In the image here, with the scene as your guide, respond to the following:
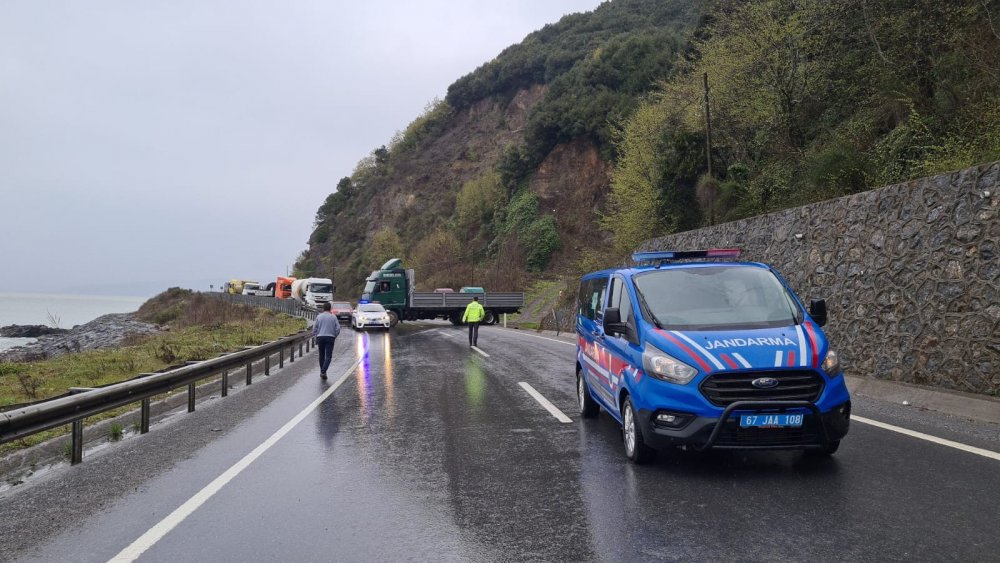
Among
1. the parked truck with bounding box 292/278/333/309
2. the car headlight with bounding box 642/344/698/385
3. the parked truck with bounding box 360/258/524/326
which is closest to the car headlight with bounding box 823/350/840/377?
the car headlight with bounding box 642/344/698/385

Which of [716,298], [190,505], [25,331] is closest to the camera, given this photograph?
[190,505]

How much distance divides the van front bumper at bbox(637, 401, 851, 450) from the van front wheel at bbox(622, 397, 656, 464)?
0.48 metres

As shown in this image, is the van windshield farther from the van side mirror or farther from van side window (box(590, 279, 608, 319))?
van side window (box(590, 279, 608, 319))

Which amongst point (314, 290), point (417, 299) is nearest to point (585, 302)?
point (417, 299)

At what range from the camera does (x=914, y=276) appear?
10695mm

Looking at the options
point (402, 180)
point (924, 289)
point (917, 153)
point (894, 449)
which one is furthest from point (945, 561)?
point (402, 180)

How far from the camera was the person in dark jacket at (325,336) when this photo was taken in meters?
14.6

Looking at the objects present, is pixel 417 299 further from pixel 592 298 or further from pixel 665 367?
pixel 665 367

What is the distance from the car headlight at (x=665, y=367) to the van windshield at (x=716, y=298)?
0.48 meters

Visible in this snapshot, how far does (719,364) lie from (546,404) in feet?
15.9

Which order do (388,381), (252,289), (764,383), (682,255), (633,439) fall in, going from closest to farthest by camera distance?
1. (764,383)
2. (633,439)
3. (682,255)
4. (388,381)
5. (252,289)

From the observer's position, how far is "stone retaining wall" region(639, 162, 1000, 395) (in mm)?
9180

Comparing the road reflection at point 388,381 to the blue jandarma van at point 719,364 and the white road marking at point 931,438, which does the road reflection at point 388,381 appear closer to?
the blue jandarma van at point 719,364

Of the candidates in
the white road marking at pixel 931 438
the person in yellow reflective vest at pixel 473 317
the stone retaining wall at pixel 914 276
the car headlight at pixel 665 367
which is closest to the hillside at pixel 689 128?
the stone retaining wall at pixel 914 276
